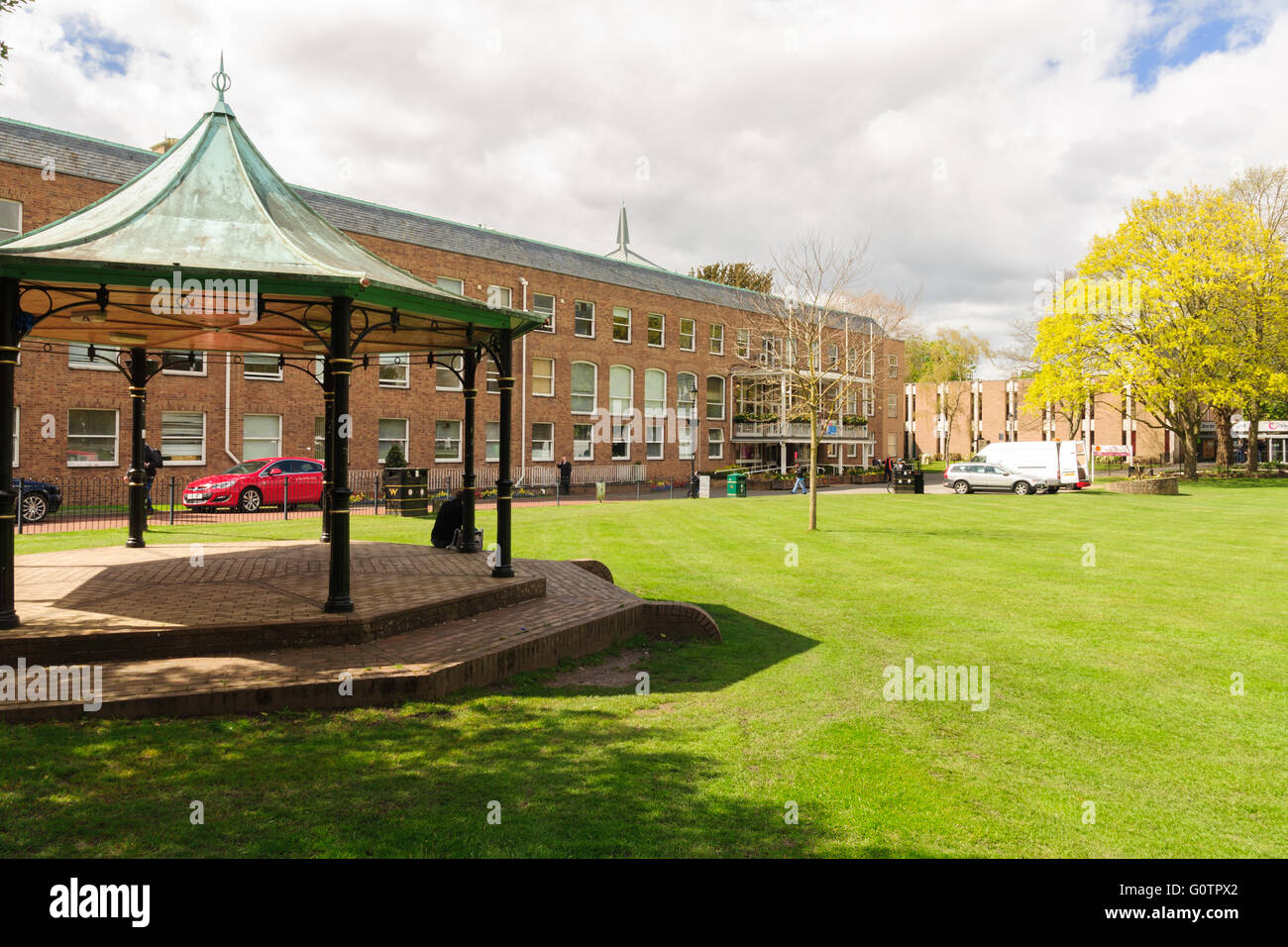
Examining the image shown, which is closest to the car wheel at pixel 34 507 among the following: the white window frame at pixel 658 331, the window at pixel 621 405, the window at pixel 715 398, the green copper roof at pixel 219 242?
the green copper roof at pixel 219 242

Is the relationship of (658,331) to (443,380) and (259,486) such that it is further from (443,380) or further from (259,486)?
(259,486)

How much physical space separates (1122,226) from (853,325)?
18528 millimetres

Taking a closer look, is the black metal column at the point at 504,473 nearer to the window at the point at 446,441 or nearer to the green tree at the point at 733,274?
the window at the point at 446,441

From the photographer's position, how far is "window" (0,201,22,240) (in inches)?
940

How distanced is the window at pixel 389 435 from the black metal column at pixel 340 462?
26.9m

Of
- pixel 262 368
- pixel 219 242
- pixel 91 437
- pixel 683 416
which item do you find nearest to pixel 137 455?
pixel 219 242

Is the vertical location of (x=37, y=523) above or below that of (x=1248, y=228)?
below

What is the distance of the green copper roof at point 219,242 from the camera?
22.8 ft

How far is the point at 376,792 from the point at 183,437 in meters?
27.5

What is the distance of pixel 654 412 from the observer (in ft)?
149

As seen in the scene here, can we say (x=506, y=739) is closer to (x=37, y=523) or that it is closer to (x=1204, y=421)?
(x=37, y=523)

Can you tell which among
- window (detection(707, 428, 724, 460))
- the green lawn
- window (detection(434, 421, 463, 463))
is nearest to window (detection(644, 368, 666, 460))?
window (detection(707, 428, 724, 460))
